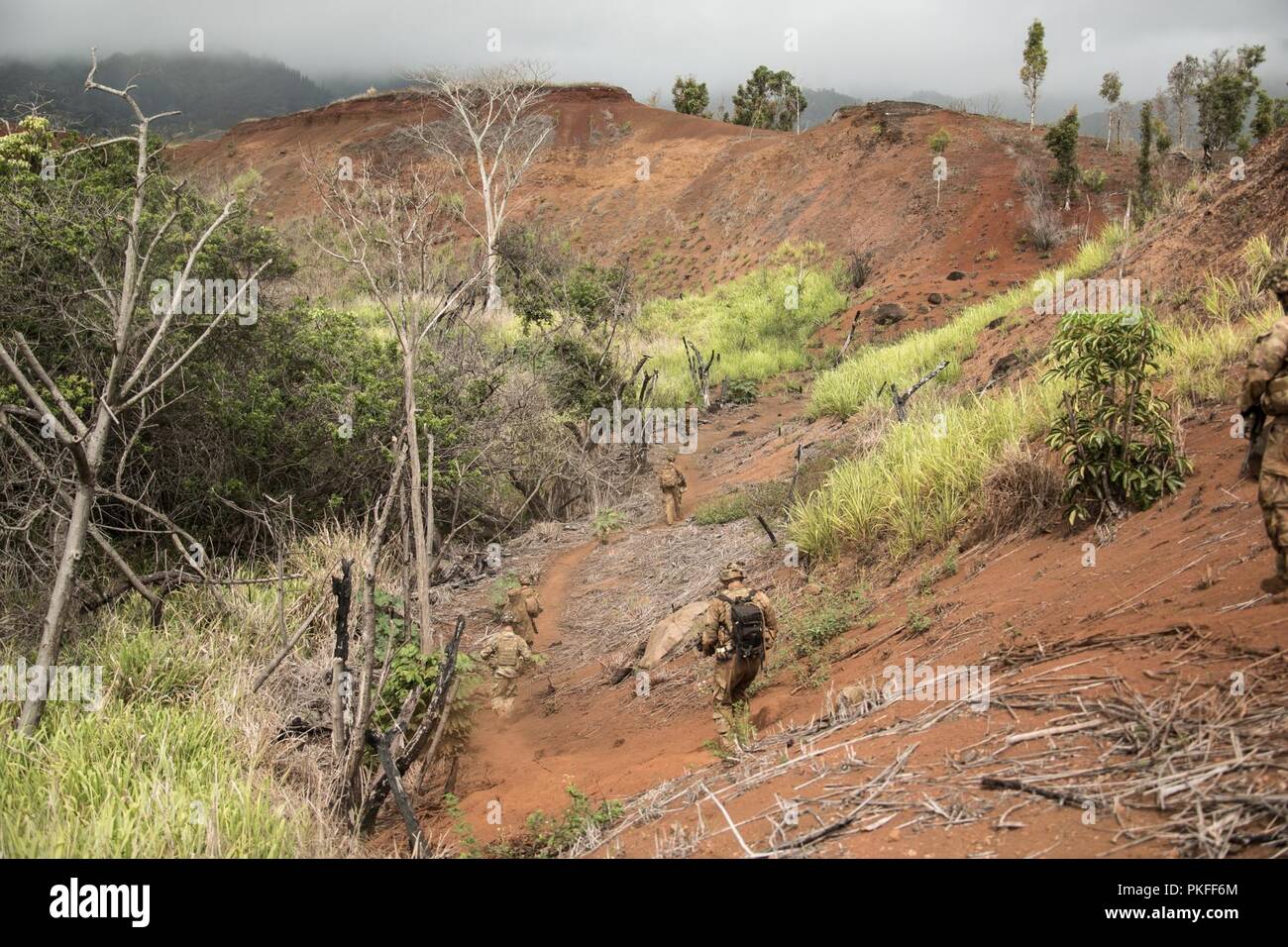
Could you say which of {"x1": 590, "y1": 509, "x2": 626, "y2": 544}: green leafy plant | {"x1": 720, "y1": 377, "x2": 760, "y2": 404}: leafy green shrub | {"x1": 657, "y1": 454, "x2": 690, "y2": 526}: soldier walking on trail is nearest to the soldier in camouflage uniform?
{"x1": 657, "y1": 454, "x2": 690, "y2": 526}: soldier walking on trail

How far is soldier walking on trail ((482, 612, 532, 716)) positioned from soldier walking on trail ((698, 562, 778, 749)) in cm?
230

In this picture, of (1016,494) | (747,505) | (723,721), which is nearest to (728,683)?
(723,721)

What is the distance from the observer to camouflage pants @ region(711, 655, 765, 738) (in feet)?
19.6

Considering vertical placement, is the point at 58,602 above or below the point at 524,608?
above

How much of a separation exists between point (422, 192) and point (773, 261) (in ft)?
84.1

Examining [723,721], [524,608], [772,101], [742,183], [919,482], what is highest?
[772,101]

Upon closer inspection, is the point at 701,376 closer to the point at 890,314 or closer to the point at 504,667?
the point at 890,314

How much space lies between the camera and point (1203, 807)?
10.5ft

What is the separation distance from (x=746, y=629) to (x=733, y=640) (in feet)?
0.37

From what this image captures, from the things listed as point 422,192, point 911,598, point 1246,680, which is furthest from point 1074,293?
point 1246,680

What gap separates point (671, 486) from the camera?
12469mm

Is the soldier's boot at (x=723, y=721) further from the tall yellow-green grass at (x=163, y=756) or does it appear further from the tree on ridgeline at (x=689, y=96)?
the tree on ridgeline at (x=689, y=96)

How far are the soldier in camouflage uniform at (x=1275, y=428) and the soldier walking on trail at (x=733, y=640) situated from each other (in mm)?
2792

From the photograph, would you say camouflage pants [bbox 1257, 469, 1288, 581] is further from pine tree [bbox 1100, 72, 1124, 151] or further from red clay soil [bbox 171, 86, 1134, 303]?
pine tree [bbox 1100, 72, 1124, 151]
